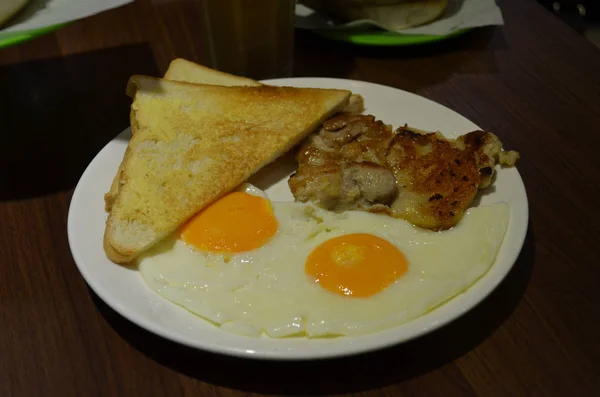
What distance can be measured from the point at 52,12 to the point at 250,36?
0.69 meters

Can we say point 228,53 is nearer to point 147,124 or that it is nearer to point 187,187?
point 147,124

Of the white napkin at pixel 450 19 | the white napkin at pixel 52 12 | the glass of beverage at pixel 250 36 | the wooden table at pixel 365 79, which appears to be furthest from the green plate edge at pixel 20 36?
the white napkin at pixel 450 19

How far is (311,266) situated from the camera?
134cm

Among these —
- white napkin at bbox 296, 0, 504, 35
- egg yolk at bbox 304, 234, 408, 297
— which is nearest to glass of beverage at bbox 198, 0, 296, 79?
white napkin at bbox 296, 0, 504, 35

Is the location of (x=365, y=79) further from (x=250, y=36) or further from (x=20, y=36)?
(x=20, y=36)

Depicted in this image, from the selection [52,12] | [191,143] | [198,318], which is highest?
[52,12]

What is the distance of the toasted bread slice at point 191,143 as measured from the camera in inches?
57.6

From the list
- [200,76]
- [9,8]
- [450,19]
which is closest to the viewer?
[9,8]

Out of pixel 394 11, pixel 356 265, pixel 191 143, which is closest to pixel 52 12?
pixel 191 143

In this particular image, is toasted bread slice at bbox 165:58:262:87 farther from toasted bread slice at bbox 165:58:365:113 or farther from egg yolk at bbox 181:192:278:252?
egg yolk at bbox 181:192:278:252

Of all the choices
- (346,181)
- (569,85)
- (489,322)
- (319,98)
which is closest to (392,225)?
(346,181)

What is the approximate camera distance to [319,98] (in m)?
1.81

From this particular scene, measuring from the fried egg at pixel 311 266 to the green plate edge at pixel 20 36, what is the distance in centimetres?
68

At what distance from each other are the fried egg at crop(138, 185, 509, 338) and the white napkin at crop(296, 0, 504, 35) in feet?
3.80
